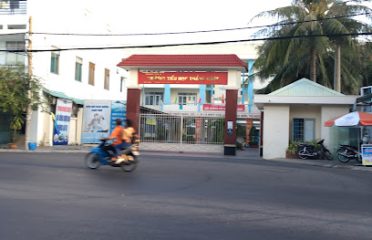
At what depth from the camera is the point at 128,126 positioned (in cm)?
1586

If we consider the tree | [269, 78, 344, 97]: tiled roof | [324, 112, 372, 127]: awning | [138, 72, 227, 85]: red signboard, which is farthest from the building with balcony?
[324, 112, 372, 127]: awning

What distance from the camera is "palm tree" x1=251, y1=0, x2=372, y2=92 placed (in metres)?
27.6

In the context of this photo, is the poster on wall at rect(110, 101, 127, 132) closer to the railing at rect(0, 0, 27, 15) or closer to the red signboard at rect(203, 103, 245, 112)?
the railing at rect(0, 0, 27, 15)

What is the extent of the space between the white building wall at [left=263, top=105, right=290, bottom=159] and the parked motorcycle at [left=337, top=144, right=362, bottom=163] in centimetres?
357

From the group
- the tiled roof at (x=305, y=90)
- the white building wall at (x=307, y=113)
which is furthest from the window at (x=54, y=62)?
the white building wall at (x=307, y=113)

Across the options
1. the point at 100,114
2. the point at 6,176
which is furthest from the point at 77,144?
the point at 6,176

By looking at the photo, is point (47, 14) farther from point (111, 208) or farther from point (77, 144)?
point (111, 208)

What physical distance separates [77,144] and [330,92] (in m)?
17.5

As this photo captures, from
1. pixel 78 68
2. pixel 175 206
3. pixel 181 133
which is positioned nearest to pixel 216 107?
pixel 78 68

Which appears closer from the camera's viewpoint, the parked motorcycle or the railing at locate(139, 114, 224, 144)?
the parked motorcycle

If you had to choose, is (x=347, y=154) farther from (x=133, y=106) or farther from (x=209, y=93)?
(x=209, y=93)

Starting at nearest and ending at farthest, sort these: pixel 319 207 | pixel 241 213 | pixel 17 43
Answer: pixel 241 213 → pixel 319 207 → pixel 17 43

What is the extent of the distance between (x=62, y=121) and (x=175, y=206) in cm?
2384

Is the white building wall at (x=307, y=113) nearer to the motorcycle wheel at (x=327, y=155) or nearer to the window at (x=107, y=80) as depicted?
the motorcycle wheel at (x=327, y=155)
